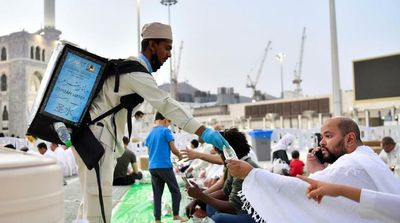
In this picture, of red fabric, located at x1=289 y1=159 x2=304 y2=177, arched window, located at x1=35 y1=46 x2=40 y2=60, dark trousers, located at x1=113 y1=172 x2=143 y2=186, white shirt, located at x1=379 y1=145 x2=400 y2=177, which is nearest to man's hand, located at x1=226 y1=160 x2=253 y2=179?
red fabric, located at x1=289 y1=159 x2=304 y2=177

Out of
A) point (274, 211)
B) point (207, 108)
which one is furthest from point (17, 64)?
point (274, 211)

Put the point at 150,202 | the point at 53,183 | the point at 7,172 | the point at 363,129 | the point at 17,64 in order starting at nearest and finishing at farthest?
the point at 7,172 < the point at 53,183 < the point at 150,202 < the point at 363,129 < the point at 17,64

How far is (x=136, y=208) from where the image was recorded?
6.19 meters

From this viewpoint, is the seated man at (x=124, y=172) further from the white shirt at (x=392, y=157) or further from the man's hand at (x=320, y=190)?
the man's hand at (x=320, y=190)

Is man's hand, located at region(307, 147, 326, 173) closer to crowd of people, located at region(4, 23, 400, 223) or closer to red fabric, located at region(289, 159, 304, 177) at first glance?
crowd of people, located at region(4, 23, 400, 223)

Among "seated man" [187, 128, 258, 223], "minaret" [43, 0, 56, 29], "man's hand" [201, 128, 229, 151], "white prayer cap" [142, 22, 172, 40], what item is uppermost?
"minaret" [43, 0, 56, 29]

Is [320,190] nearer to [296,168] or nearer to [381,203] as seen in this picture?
[381,203]

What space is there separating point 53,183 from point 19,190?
109 mm

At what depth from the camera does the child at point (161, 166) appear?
4988 mm

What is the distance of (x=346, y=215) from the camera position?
80.7 inches

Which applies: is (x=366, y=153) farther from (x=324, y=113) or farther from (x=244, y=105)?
(x=244, y=105)

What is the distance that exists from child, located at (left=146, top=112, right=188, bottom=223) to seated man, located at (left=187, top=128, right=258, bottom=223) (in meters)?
1.68

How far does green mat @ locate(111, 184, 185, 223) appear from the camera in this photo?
5.50 meters

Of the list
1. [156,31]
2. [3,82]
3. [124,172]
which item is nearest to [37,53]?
[3,82]
